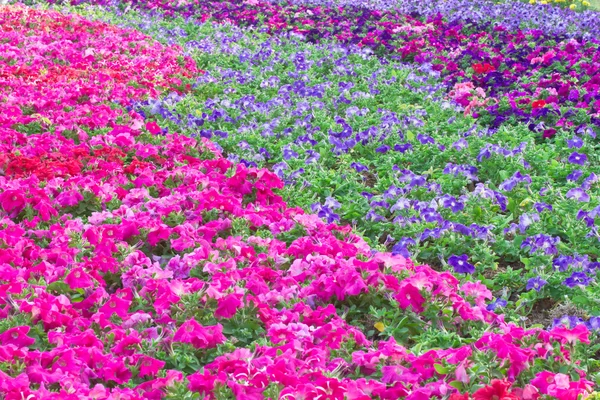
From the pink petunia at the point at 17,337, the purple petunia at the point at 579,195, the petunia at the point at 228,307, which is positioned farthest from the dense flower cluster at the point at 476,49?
the pink petunia at the point at 17,337

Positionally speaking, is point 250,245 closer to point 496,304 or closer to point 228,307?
point 228,307

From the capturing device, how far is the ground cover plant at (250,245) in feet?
11.2

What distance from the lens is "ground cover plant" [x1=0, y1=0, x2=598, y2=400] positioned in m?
3.42

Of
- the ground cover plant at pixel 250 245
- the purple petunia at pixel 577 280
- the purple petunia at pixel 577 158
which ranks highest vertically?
the purple petunia at pixel 577 158

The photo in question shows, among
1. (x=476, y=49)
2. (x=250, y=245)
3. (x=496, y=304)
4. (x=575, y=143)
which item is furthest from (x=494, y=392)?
(x=476, y=49)

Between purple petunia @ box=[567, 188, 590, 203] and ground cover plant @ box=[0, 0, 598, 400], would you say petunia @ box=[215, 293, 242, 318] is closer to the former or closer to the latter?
ground cover plant @ box=[0, 0, 598, 400]

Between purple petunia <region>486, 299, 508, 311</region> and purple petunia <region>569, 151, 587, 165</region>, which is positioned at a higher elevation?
purple petunia <region>569, 151, 587, 165</region>

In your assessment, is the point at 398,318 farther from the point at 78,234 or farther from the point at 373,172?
the point at 373,172

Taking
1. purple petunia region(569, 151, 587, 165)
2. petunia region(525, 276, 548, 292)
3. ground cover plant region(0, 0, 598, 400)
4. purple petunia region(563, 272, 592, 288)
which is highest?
purple petunia region(569, 151, 587, 165)

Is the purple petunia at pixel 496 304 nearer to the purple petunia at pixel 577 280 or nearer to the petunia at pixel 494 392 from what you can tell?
the purple petunia at pixel 577 280

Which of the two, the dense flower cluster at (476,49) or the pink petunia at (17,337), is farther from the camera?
the dense flower cluster at (476,49)

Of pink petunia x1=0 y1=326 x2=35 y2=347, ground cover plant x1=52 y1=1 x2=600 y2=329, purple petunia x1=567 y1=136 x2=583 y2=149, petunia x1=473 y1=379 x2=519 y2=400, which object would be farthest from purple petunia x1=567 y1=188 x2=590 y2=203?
pink petunia x1=0 y1=326 x2=35 y2=347

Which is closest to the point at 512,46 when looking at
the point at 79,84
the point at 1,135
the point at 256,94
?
the point at 256,94

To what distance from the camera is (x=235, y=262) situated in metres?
4.43
